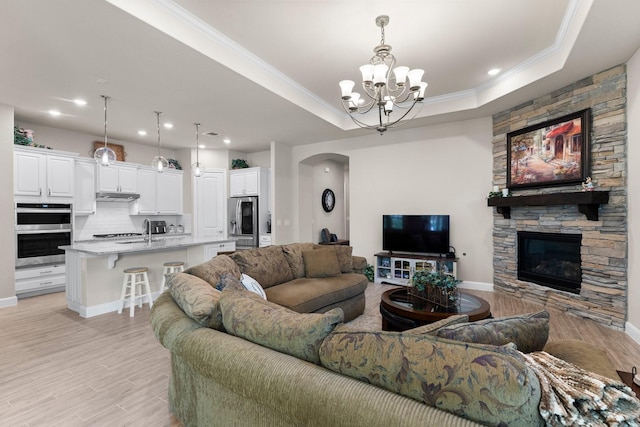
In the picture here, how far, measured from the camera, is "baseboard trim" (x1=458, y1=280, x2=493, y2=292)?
5.07 metres

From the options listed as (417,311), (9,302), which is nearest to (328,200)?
(417,311)

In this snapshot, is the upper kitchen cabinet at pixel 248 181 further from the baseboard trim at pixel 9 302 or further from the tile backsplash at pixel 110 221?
the baseboard trim at pixel 9 302

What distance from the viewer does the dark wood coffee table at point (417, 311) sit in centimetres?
265

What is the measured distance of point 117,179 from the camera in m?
5.99

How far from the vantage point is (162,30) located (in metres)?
2.64

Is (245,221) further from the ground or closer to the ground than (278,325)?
further from the ground

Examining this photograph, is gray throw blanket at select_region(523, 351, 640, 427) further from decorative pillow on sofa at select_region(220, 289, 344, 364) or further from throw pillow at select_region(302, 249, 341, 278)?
throw pillow at select_region(302, 249, 341, 278)

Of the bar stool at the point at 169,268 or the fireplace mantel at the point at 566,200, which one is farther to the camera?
the bar stool at the point at 169,268

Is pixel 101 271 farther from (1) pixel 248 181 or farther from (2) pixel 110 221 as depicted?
(1) pixel 248 181

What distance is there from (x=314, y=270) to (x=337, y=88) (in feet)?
8.49

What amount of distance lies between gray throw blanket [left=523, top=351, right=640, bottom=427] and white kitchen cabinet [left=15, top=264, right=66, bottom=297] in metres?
6.53

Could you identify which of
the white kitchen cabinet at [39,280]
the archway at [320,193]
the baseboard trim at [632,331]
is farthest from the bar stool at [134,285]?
the baseboard trim at [632,331]

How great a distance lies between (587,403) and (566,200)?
3.74 m

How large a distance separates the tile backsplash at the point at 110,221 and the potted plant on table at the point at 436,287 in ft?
18.6
